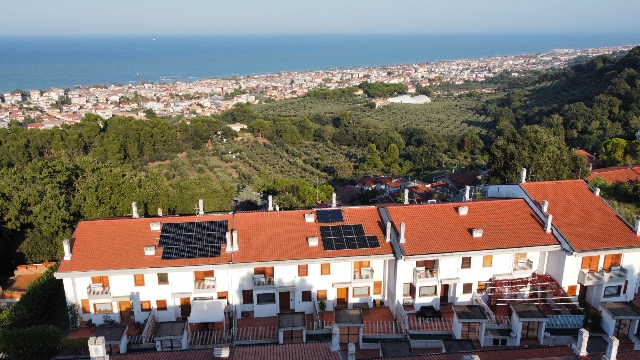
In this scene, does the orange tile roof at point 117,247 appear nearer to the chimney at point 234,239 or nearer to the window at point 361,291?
the chimney at point 234,239

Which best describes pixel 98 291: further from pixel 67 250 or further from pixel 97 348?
pixel 97 348

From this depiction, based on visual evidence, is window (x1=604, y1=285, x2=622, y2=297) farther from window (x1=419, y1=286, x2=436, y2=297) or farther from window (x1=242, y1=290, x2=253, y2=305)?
window (x1=242, y1=290, x2=253, y2=305)

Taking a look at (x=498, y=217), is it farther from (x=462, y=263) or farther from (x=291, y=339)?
(x=291, y=339)

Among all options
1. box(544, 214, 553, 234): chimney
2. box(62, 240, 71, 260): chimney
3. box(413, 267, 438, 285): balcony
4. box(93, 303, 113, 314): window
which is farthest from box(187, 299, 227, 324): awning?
box(544, 214, 553, 234): chimney

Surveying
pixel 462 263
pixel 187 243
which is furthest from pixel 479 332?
pixel 187 243

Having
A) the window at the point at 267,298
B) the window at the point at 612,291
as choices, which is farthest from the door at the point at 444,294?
the window at the point at 267,298

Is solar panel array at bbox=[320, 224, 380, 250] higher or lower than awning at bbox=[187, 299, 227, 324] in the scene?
higher
